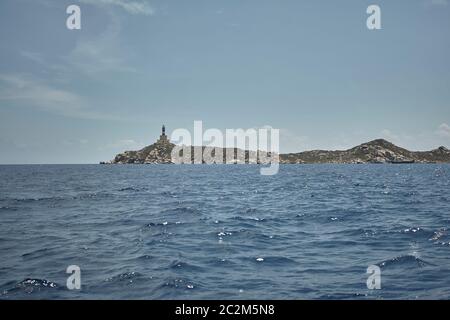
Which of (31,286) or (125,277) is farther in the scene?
(125,277)

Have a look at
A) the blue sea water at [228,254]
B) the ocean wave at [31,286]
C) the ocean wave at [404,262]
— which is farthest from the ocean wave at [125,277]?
the ocean wave at [404,262]

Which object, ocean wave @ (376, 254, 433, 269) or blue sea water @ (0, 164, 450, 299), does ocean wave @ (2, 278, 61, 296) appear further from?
ocean wave @ (376, 254, 433, 269)

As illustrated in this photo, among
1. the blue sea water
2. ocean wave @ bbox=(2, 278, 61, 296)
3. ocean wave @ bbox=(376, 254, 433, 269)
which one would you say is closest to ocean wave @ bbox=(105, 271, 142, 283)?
the blue sea water

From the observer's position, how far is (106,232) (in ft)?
77.2

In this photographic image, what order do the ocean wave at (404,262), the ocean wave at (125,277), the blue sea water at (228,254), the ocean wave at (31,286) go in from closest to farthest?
1. the blue sea water at (228,254)
2. the ocean wave at (31,286)
3. the ocean wave at (125,277)
4. the ocean wave at (404,262)

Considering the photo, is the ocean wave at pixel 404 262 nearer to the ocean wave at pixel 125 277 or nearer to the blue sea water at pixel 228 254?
the blue sea water at pixel 228 254

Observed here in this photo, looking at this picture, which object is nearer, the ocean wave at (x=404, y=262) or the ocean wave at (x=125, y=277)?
the ocean wave at (x=125, y=277)

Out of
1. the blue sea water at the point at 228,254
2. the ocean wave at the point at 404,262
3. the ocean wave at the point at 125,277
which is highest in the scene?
the ocean wave at the point at 404,262

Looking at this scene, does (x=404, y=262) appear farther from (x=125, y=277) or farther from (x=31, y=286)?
(x=31, y=286)

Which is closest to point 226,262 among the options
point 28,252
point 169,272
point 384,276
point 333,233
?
point 169,272

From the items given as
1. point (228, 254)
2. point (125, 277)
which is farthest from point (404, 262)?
point (125, 277)
